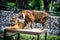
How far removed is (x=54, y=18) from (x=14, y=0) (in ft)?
2.29

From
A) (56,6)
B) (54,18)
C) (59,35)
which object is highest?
(56,6)

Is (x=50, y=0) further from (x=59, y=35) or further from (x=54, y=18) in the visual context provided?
(x=59, y=35)

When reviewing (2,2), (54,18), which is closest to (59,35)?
(54,18)

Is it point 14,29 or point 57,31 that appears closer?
point 14,29

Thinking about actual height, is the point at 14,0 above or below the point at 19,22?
above

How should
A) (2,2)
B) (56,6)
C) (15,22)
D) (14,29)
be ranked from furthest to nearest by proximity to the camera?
(2,2)
(56,6)
(15,22)
(14,29)

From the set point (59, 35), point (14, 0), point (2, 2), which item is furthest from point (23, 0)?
point (59, 35)

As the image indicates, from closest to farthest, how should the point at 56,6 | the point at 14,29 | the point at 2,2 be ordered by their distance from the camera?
the point at 14,29 < the point at 56,6 < the point at 2,2

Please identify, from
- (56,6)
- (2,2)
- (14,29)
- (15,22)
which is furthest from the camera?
(2,2)

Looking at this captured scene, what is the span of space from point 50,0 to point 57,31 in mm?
505

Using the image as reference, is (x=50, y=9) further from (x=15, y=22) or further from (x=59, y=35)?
(x=15, y=22)

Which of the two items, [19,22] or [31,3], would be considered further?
[31,3]

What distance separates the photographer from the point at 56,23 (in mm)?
3178

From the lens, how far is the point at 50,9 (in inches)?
122
